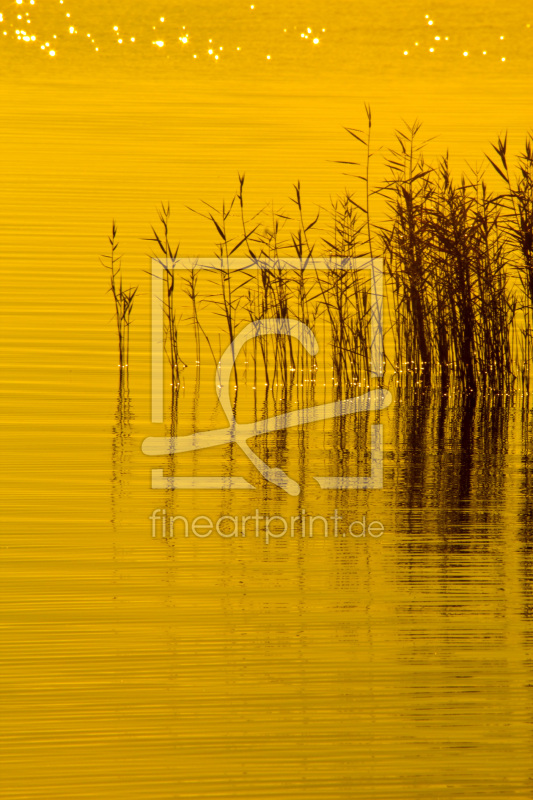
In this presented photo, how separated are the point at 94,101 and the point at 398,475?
29.5 metres

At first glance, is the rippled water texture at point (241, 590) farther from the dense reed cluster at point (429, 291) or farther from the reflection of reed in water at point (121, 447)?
the dense reed cluster at point (429, 291)

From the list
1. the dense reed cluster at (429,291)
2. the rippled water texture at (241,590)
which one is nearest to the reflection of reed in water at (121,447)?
the rippled water texture at (241,590)

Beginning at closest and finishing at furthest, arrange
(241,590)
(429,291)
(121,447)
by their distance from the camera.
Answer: (241,590)
(121,447)
(429,291)

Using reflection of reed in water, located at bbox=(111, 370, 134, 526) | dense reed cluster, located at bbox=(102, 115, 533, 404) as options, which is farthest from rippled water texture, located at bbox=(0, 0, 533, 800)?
dense reed cluster, located at bbox=(102, 115, 533, 404)

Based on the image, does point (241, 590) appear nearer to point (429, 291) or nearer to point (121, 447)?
point (121, 447)

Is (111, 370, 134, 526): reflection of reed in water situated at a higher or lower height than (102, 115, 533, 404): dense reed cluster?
lower

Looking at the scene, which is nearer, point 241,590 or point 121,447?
point 241,590

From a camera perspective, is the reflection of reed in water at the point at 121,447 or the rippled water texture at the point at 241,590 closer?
the rippled water texture at the point at 241,590

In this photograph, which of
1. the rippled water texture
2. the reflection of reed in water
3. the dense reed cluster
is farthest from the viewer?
the dense reed cluster

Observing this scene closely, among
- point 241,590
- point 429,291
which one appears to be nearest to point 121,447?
point 241,590

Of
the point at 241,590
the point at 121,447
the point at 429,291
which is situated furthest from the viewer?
the point at 429,291

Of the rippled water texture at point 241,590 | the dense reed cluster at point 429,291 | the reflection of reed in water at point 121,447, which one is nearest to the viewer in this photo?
the rippled water texture at point 241,590

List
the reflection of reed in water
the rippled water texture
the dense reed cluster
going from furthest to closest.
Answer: the dense reed cluster < the reflection of reed in water < the rippled water texture

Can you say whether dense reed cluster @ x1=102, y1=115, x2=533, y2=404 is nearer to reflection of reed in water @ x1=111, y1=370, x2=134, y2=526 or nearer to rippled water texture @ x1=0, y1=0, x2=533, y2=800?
rippled water texture @ x1=0, y1=0, x2=533, y2=800
